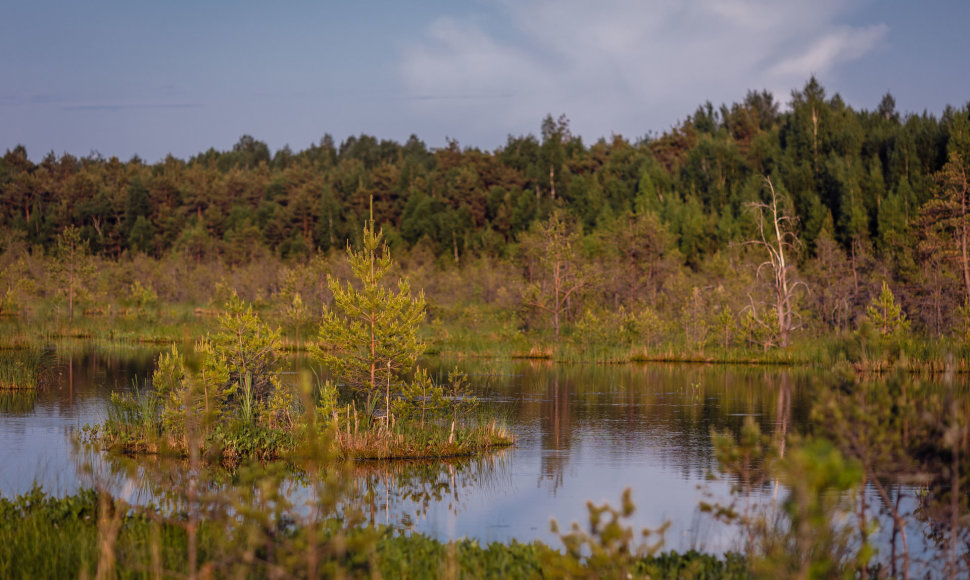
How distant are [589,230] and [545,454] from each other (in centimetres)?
6025

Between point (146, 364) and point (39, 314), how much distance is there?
788 inches

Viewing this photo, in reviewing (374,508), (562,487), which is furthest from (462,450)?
(374,508)

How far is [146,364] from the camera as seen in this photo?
3484 centimetres

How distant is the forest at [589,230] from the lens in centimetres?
4462

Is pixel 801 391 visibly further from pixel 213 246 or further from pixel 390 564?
pixel 213 246

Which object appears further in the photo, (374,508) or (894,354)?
(894,354)

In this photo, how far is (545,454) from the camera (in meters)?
18.3

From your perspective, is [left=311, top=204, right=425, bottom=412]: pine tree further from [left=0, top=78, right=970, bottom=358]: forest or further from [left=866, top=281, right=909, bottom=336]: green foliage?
[left=866, top=281, right=909, bottom=336]: green foliage

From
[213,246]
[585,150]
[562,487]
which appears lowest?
[562,487]

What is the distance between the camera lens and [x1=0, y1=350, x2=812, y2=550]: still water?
13164 millimetres

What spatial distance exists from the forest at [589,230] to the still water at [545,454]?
5694 mm

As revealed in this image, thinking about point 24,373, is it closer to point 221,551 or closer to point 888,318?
point 221,551

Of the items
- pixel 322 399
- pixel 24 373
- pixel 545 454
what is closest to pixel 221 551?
pixel 322 399

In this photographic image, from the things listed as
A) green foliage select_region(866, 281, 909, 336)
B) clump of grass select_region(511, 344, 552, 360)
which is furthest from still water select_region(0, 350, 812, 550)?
clump of grass select_region(511, 344, 552, 360)
